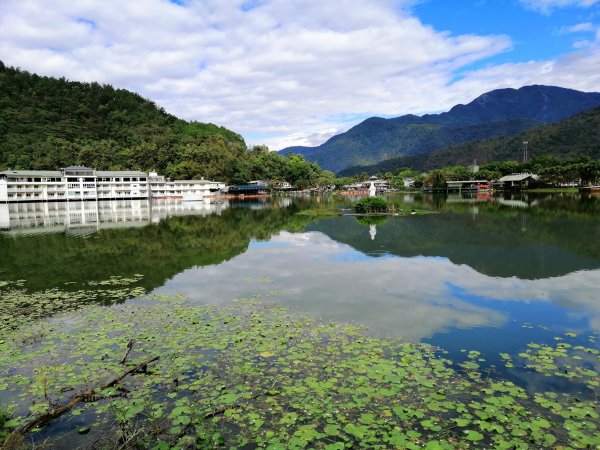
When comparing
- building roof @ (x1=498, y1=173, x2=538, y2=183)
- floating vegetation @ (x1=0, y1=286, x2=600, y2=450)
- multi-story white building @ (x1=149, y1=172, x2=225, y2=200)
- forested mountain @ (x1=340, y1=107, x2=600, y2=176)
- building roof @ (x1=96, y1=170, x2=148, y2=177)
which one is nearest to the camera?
floating vegetation @ (x1=0, y1=286, x2=600, y2=450)

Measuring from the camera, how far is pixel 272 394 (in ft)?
23.7

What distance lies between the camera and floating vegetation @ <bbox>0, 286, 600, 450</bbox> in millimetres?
5984

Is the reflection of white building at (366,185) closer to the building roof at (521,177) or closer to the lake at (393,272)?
the building roof at (521,177)

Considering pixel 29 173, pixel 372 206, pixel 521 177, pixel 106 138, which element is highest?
pixel 106 138

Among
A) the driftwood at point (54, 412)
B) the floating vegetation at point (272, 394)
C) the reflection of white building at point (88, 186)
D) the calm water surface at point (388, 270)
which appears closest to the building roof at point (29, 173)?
the reflection of white building at point (88, 186)

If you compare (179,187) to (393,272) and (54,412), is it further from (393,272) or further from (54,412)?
(54,412)

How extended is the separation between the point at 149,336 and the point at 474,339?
8.36 m

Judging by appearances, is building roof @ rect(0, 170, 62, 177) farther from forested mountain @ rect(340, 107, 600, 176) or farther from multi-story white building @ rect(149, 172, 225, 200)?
forested mountain @ rect(340, 107, 600, 176)

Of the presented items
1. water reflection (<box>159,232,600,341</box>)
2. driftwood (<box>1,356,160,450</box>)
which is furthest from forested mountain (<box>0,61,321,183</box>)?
driftwood (<box>1,356,160,450</box>)

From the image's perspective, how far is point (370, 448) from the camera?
572 cm

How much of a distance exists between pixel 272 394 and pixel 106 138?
500 ft

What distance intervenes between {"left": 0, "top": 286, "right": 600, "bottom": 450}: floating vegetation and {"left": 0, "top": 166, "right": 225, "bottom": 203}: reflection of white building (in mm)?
86755

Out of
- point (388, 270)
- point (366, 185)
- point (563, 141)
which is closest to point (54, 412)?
point (388, 270)

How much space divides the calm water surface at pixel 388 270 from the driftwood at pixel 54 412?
584 centimetres
